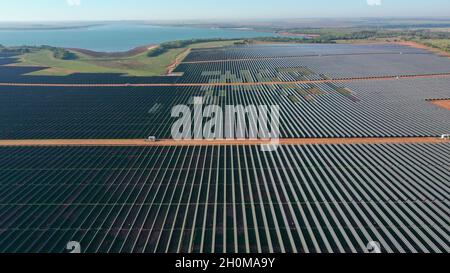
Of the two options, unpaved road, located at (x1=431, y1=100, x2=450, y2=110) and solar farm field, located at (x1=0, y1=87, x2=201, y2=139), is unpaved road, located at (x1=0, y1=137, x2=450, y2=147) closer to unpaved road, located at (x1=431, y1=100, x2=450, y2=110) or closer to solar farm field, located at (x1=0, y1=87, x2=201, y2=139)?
solar farm field, located at (x1=0, y1=87, x2=201, y2=139)

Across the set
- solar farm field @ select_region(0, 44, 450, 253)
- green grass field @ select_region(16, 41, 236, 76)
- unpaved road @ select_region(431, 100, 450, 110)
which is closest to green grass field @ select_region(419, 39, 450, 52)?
solar farm field @ select_region(0, 44, 450, 253)

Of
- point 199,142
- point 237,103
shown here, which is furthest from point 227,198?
point 237,103

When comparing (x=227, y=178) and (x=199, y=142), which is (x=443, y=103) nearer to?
(x=199, y=142)

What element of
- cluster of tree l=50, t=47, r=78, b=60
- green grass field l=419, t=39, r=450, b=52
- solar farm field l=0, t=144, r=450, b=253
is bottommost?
solar farm field l=0, t=144, r=450, b=253

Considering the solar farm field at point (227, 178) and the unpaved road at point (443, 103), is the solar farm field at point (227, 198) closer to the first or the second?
the solar farm field at point (227, 178)

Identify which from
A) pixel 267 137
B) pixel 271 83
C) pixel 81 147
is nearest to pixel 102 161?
pixel 81 147

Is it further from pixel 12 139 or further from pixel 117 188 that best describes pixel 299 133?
pixel 12 139
